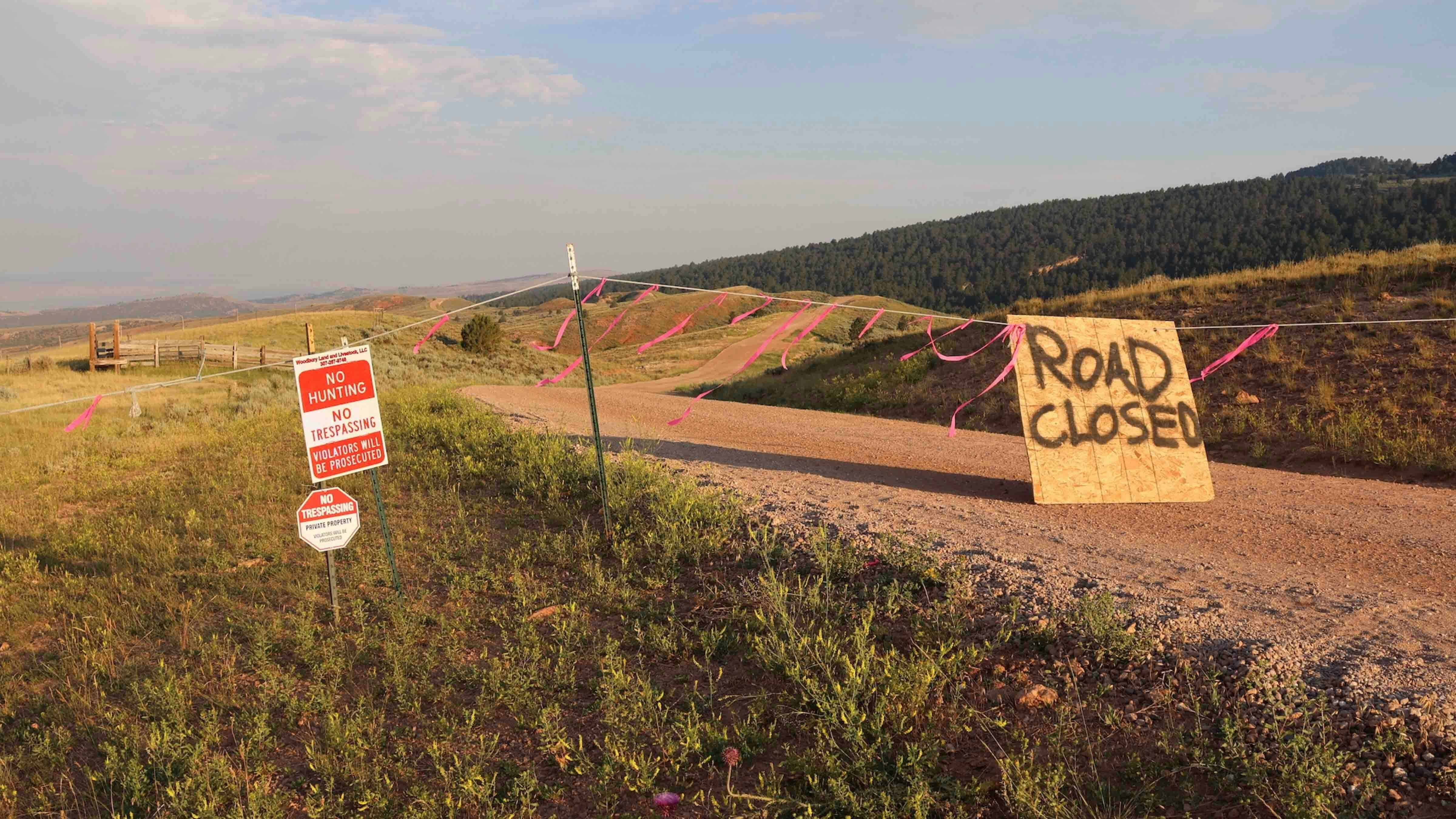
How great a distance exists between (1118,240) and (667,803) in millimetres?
113529

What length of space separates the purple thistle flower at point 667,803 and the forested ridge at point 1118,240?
5569 cm

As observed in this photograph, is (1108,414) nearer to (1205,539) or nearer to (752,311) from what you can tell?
(1205,539)

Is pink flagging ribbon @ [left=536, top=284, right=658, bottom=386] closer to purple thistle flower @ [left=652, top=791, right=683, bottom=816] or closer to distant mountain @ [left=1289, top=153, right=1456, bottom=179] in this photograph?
purple thistle flower @ [left=652, top=791, right=683, bottom=816]

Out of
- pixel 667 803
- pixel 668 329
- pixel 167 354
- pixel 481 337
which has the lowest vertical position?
pixel 667 803

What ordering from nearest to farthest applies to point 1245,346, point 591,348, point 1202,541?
1. point 1202,541
2. point 1245,346
3. point 591,348

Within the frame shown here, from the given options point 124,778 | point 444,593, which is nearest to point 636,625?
point 444,593

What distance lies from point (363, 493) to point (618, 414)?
7.44 meters

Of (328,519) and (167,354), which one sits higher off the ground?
(167,354)

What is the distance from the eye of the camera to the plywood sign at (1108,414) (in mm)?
8328

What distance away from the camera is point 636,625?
578 centimetres

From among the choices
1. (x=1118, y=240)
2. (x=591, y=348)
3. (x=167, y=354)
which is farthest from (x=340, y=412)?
(x=1118, y=240)

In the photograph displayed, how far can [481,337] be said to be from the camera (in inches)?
1822

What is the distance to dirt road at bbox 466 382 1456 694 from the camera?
471 centimetres

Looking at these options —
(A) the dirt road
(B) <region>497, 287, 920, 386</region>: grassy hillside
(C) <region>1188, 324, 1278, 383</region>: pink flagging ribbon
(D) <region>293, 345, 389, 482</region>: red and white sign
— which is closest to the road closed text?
(A) the dirt road
